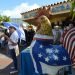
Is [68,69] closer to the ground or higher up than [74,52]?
closer to the ground

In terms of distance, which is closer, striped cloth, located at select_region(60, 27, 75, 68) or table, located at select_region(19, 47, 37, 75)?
striped cloth, located at select_region(60, 27, 75, 68)

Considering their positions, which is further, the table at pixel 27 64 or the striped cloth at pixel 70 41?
the table at pixel 27 64

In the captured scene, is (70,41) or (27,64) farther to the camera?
(27,64)

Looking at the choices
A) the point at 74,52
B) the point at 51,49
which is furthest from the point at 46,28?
the point at 74,52

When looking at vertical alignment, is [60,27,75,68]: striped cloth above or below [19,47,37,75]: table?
above

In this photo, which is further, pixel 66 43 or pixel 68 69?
pixel 68 69

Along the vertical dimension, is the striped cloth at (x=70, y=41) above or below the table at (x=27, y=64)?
above

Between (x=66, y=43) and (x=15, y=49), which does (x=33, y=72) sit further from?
(x=15, y=49)

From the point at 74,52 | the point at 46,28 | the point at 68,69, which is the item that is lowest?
→ the point at 68,69

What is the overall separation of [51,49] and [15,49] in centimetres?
448

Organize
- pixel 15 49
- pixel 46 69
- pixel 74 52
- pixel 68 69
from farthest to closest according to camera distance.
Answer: pixel 15 49
pixel 68 69
pixel 46 69
pixel 74 52

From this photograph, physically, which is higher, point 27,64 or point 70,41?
point 70,41

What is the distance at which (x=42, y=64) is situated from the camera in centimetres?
712

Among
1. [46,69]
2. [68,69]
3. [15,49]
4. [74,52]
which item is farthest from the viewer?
[15,49]
